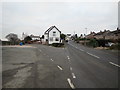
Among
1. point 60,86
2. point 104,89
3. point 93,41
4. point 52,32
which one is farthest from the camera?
point 52,32

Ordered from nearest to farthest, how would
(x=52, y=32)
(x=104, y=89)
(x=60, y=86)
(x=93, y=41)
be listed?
(x=104, y=89), (x=60, y=86), (x=93, y=41), (x=52, y=32)

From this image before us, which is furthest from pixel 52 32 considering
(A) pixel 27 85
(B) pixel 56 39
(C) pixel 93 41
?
(A) pixel 27 85

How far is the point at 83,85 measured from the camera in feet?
21.3

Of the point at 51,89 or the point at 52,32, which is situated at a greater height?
the point at 52,32

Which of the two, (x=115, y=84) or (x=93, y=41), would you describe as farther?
(x=93, y=41)

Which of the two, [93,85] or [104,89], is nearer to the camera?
[104,89]

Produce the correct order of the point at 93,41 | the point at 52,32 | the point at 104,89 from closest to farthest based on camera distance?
the point at 104,89, the point at 93,41, the point at 52,32

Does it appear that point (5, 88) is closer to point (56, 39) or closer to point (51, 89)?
point (51, 89)

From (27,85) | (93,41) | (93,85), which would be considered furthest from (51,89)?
(93,41)

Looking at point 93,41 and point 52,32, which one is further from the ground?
point 52,32

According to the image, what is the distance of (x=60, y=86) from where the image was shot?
6.34 metres

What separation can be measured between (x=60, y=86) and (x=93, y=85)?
1.64 m

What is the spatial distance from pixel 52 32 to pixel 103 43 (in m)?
27.8

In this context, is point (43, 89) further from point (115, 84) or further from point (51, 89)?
point (115, 84)
